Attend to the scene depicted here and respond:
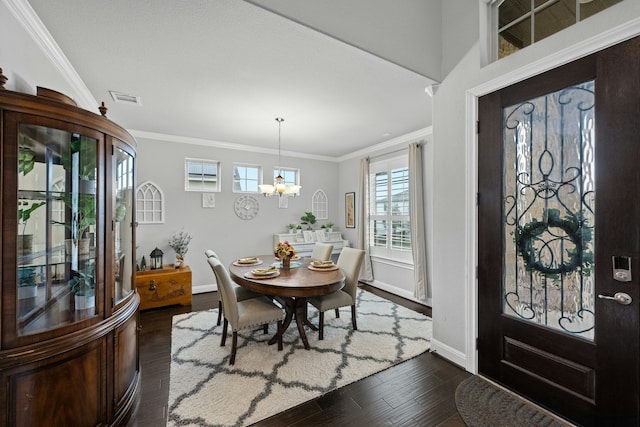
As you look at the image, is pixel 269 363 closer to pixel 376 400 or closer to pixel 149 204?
pixel 376 400

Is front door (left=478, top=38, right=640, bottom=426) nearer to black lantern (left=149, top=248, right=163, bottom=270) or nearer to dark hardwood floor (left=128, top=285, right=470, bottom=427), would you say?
dark hardwood floor (left=128, top=285, right=470, bottom=427)

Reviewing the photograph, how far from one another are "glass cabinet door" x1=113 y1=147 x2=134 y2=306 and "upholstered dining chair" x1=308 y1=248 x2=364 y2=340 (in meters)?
1.80

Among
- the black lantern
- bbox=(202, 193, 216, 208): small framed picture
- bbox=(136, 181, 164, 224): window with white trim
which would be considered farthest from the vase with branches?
bbox=(202, 193, 216, 208): small framed picture

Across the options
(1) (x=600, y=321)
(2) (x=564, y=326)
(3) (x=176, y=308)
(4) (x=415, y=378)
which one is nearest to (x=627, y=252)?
(1) (x=600, y=321)

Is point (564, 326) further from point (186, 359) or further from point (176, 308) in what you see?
point (176, 308)

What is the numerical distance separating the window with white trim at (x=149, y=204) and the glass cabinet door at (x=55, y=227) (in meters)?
3.01

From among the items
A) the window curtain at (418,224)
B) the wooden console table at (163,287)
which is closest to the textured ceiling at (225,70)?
the window curtain at (418,224)

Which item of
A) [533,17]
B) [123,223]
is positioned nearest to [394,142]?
[533,17]

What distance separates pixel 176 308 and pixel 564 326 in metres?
4.40

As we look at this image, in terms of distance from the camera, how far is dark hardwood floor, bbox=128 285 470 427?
1846mm

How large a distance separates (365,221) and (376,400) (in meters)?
3.53

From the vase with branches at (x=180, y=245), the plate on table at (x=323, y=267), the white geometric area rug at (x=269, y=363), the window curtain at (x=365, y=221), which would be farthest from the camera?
the window curtain at (x=365, y=221)

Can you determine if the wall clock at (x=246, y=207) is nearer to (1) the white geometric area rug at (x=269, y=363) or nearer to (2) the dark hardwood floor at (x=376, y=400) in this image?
(1) the white geometric area rug at (x=269, y=363)

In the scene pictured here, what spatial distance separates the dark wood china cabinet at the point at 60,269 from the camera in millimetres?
1281
